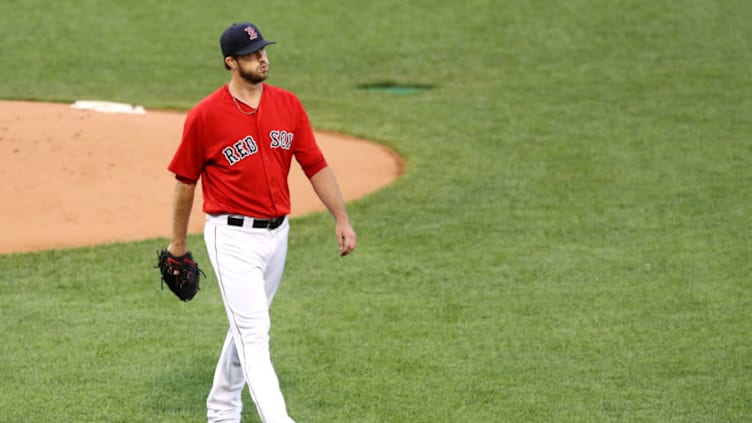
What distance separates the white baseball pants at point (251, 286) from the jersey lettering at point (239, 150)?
0.93 feet

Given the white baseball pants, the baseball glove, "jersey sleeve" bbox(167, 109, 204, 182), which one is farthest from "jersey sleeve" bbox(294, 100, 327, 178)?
the baseball glove

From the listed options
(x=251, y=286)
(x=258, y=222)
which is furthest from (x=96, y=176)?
(x=251, y=286)

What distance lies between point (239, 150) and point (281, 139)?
22 centimetres

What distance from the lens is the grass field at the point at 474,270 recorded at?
6461mm

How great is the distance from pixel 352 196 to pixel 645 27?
11.0m

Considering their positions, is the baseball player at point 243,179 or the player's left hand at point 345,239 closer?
the baseball player at point 243,179

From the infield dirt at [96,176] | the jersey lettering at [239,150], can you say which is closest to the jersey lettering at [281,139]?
the jersey lettering at [239,150]

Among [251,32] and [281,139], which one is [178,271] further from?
[251,32]

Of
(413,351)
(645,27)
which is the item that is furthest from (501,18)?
(413,351)

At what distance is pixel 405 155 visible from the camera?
1301cm

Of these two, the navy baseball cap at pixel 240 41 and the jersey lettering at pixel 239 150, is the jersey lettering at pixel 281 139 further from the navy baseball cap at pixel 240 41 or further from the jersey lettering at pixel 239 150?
the navy baseball cap at pixel 240 41

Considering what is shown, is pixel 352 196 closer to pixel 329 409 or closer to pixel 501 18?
pixel 329 409

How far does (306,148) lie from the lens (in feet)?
18.4

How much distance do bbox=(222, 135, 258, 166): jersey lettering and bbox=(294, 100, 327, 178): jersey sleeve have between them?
0.91ft
